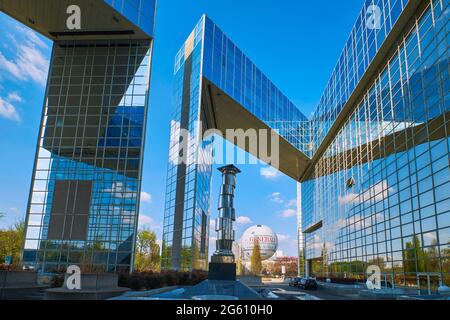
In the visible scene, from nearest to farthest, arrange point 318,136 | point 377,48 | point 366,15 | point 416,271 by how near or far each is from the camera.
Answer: point 416,271 < point 377,48 < point 366,15 < point 318,136

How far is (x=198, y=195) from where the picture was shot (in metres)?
38.8

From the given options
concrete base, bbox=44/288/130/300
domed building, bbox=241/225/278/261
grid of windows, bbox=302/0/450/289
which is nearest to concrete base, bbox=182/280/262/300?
concrete base, bbox=44/288/130/300

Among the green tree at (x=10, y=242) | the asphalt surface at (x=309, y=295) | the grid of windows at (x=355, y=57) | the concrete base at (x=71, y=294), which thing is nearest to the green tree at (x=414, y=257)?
the asphalt surface at (x=309, y=295)

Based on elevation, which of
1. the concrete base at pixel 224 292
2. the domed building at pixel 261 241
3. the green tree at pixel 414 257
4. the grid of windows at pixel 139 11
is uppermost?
the grid of windows at pixel 139 11

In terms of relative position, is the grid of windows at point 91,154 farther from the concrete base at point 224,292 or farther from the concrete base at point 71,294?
the concrete base at point 71,294

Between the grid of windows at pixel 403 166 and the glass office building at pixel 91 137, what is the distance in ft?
68.7

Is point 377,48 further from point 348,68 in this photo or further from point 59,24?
point 59,24

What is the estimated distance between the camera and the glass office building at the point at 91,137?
34219mm

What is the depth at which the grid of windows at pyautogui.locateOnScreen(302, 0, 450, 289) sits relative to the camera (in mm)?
22625

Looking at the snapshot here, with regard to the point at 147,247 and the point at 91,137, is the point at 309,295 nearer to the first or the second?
the point at 91,137

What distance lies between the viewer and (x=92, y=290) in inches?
645

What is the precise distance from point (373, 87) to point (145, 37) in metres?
22.2

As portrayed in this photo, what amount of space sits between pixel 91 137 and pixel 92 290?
23206 millimetres
